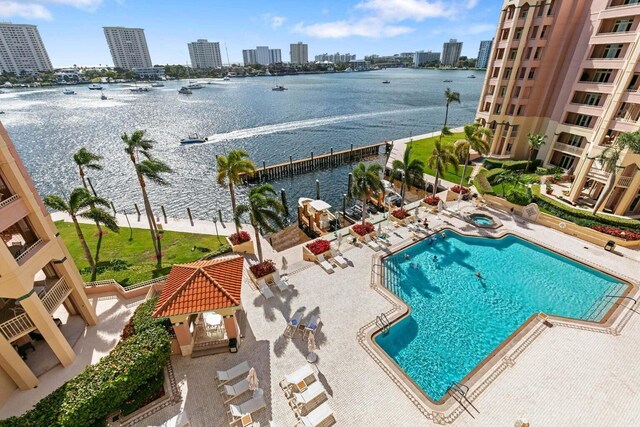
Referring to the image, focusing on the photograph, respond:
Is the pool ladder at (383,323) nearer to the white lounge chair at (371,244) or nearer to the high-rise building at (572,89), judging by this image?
the white lounge chair at (371,244)

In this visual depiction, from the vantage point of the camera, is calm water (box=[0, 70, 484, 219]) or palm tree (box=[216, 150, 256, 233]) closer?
palm tree (box=[216, 150, 256, 233])

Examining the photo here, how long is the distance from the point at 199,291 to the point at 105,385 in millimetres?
5981

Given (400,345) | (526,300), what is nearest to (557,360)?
(526,300)

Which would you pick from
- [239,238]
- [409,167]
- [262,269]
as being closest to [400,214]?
[409,167]

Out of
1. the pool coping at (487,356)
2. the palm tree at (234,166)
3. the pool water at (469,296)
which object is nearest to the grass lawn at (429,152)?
the pool water at (469,296)

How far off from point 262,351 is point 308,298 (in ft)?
18.1

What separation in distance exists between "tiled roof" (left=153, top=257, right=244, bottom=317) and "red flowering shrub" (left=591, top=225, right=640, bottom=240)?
35786mm

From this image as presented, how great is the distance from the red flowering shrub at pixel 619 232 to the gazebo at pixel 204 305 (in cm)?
3569

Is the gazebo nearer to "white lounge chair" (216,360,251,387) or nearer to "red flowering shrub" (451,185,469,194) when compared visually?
"white lounge chair" (216,360,251,387)

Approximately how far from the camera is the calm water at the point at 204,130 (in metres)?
53.1

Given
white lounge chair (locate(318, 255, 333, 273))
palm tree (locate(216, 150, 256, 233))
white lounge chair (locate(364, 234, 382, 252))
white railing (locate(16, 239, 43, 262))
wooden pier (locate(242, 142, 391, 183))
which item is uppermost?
palm tree (locate(216, 150, 256, 233))

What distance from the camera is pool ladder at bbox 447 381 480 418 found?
15.2 meters

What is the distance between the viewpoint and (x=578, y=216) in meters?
32.0

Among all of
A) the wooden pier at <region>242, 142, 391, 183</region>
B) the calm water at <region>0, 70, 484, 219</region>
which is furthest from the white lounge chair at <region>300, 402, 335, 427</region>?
the wooden pier at <region>242, 142, 391, 183</region>
